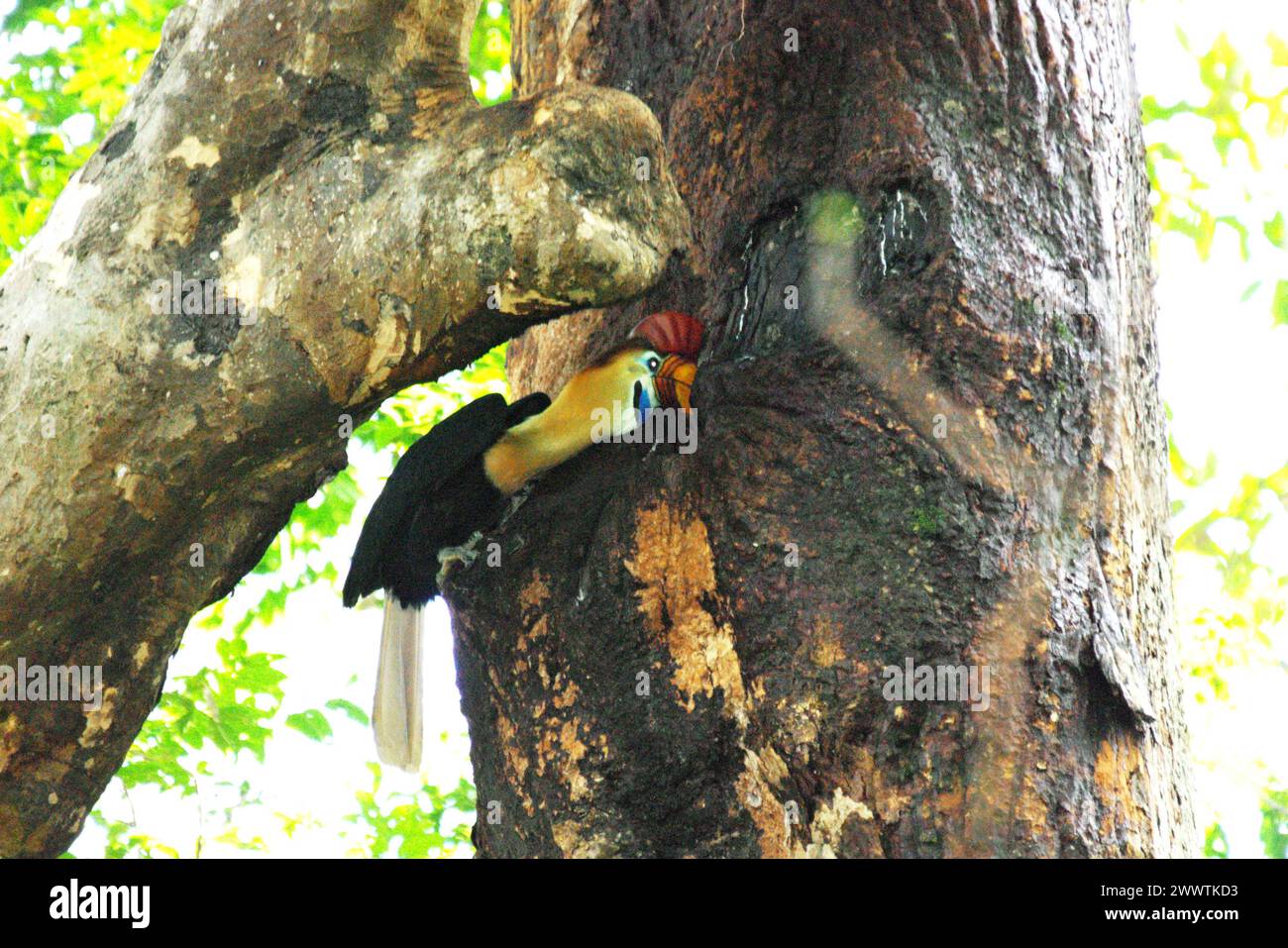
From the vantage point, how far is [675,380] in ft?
7.54

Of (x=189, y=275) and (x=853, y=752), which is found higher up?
(x=189, y=275)

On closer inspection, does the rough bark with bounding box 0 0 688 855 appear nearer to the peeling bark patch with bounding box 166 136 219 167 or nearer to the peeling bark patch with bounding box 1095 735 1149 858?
the peeling bark patch with bounding box 166 136 219 167

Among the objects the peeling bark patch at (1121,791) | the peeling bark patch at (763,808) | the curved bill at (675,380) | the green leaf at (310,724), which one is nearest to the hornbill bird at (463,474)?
the curved bill at (675,380)

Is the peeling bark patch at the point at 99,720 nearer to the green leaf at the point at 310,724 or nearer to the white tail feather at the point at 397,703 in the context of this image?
the white tail feather at the point at 397,703

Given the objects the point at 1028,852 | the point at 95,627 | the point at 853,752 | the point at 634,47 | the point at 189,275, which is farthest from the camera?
the point at 634,47

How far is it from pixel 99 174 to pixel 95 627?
766 mm

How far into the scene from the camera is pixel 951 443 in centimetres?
195

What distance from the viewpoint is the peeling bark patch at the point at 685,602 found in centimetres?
201

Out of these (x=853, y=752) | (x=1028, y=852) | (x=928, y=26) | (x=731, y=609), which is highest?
(x=928, y=26)

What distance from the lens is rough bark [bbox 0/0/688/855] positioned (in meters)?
1.92

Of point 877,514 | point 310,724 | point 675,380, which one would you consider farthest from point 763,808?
point 310,724

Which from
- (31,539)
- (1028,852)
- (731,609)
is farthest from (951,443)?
(31,539)

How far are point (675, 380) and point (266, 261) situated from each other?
2.48 ft
